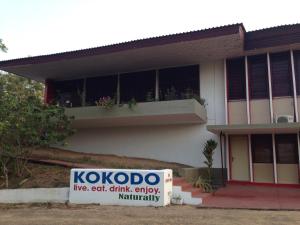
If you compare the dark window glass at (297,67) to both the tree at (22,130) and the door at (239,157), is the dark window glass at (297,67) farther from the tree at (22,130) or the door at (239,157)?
the tree at (22,130)

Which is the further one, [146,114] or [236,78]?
[236,78]

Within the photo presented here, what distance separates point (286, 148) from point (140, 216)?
802 cm

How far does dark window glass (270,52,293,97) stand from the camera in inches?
562

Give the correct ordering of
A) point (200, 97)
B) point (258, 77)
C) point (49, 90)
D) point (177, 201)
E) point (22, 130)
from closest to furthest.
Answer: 1. point (177, 201)
2. point (22, 130)
3. point (258, 77)
4. point (200, 97)
5. point (49, 90)

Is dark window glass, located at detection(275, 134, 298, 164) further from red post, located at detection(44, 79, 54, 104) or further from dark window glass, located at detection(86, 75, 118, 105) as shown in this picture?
red post, located at detection(44, 79, 54, 104)

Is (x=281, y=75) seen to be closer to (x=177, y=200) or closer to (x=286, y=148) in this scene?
(x=286, y=148)

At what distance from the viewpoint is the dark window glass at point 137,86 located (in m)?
16.8

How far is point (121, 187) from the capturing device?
10.5m

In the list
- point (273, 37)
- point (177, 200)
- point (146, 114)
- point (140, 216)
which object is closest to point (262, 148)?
point (273, 37)

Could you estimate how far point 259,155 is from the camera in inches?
567

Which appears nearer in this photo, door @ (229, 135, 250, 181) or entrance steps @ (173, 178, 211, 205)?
entrance steps @ (173, 178, 211, 205)

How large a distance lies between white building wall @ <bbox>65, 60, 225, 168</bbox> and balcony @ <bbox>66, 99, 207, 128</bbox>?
1.35 ft

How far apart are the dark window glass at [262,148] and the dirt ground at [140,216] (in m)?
5.60

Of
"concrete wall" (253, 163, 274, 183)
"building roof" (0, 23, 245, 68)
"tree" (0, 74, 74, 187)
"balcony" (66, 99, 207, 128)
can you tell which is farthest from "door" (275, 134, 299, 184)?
"tree" (0, 74, 74, 187)
